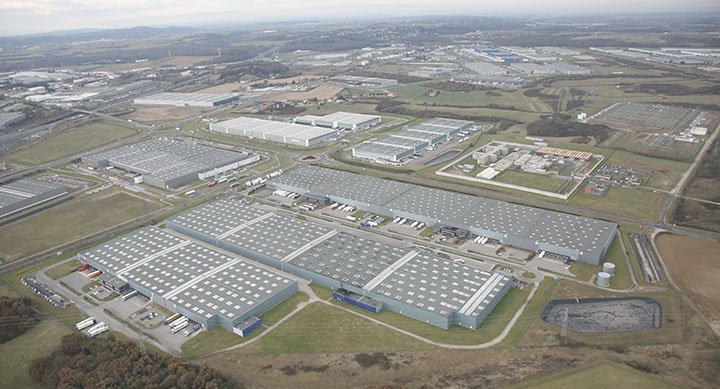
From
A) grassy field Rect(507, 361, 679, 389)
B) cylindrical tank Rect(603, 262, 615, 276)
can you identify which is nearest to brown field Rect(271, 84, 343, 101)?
cylindrical tank Rect(603, 262, 615, 276)

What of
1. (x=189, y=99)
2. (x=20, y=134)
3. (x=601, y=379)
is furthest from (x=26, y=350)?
(x=189, y=99)

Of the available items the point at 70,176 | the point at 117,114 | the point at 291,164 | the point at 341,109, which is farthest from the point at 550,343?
the point at 117,114

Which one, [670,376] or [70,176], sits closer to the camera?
[670,376]

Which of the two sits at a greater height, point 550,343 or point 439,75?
point 439,75

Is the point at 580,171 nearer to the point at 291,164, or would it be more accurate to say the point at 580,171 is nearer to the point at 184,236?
the point at 291,164

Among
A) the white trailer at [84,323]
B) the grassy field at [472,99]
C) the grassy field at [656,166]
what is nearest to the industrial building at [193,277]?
the white trailer at [84,323]

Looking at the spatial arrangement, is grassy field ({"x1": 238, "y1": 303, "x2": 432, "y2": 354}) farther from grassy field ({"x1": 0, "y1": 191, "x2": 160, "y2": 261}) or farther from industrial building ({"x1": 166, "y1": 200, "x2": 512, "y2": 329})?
grassy field ({"x1": 0, "y1": 191, "x2": 160, "y2": 261})

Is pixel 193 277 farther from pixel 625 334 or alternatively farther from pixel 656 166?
pixel 656 166
